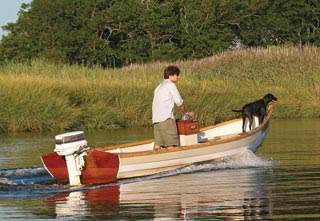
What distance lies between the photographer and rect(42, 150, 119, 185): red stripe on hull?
13883 millimetres

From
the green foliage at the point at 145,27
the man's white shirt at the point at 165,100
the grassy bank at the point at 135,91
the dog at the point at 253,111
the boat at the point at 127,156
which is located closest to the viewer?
the boat at the point at 127,156

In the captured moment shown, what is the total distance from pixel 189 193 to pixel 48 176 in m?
3.11

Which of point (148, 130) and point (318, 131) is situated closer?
point (318, 131)

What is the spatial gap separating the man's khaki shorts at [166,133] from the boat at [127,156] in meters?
0.25

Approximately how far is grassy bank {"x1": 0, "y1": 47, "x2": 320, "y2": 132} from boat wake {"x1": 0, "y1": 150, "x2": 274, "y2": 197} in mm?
9543

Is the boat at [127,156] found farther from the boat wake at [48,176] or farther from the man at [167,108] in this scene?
the man at [167,108]

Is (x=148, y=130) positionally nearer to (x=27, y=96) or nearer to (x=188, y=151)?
(x=27, y=96)

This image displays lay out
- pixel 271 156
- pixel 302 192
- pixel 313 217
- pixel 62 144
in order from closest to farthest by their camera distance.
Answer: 1. pixel 313 217
2. pixel 302 192
3. pixel 62 144
4. pixel 271 156

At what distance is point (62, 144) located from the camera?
44.8 ft

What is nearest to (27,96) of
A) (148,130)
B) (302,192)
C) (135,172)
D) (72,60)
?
(148,130)

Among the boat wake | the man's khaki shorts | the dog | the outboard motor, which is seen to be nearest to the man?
the man's khaki shorts

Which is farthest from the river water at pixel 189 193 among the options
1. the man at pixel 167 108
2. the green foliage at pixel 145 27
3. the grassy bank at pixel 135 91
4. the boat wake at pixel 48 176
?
the green foliage at pixel 145 27

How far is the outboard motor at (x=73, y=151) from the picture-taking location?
13664mm

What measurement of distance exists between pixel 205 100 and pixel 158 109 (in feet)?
41.6
